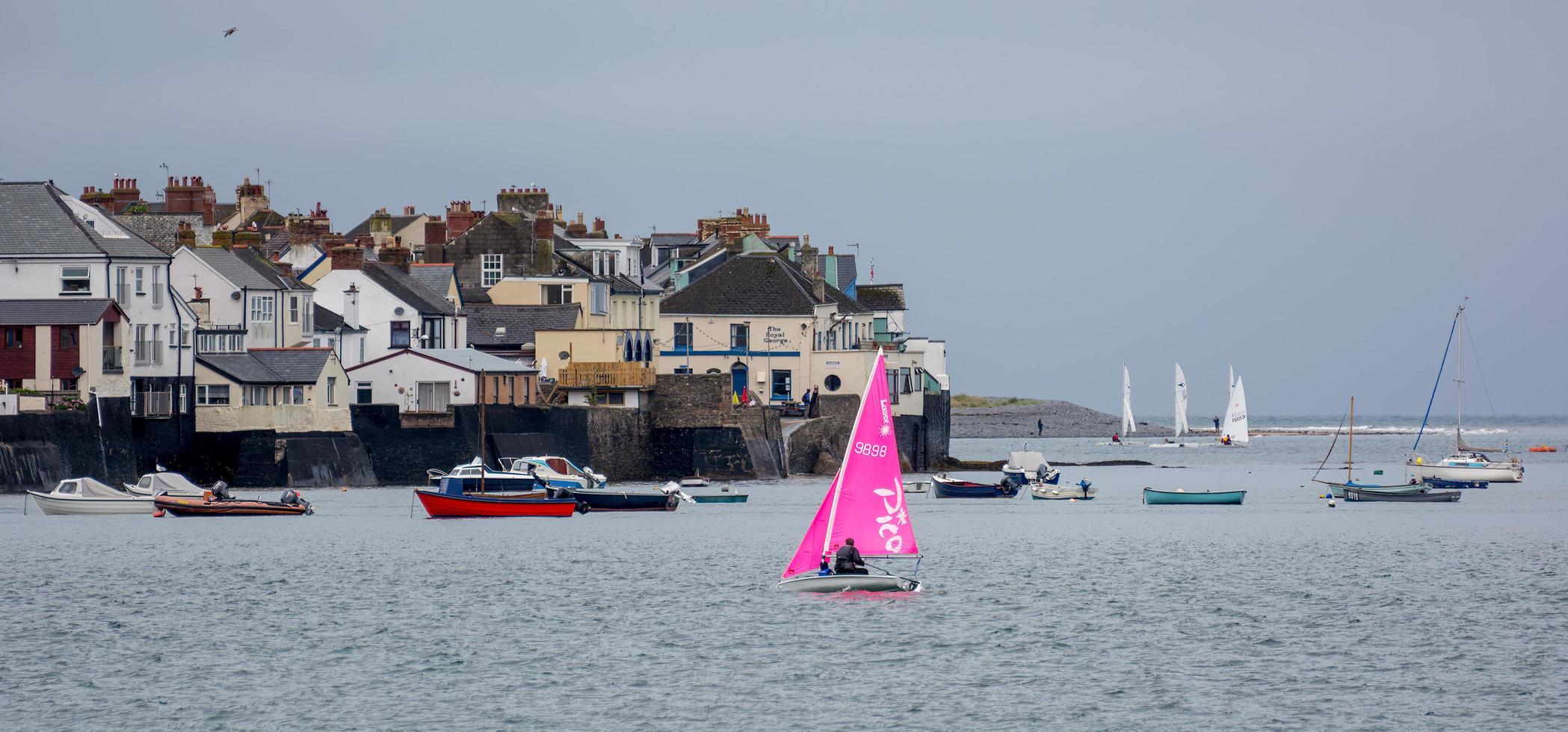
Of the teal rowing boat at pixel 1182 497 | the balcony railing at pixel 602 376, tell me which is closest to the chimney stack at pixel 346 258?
the balcony railing at pixel 602 376

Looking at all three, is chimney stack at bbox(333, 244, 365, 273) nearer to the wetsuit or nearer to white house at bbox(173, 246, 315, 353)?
white house at bbox(173, 246, 315, 353)

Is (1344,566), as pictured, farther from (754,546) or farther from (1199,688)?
(1199,688)

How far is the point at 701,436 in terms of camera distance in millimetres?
108750

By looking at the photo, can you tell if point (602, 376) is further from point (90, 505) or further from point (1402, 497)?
point (1402, 497)

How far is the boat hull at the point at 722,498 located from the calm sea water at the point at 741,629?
35.6 ft

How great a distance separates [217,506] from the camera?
8206 cm

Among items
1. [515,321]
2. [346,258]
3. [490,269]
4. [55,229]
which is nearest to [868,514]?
[55,229]

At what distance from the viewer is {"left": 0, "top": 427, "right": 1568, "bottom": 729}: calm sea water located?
131 feet

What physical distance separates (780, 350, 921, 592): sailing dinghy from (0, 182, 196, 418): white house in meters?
42.7

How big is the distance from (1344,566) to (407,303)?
5847 centimetres

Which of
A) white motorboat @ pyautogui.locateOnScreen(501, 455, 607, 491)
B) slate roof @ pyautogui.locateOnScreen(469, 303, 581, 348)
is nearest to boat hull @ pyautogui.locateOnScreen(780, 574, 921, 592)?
white motorboat @ pyautogui.locateOnScreen(501, 455, 607, 491)

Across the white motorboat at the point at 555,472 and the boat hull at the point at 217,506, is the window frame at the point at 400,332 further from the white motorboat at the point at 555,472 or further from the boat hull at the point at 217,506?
the boat hull at the point at 217,506

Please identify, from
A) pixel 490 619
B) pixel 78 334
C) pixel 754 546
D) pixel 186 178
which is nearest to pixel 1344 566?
pixel 754 546

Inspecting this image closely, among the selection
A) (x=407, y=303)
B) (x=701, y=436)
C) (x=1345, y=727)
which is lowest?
(x=1345, y=727)
